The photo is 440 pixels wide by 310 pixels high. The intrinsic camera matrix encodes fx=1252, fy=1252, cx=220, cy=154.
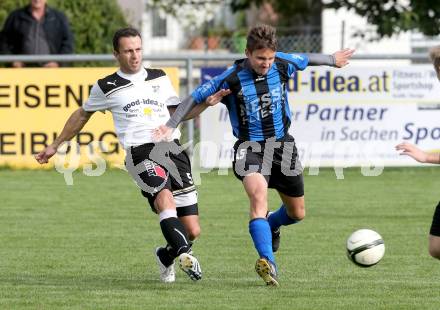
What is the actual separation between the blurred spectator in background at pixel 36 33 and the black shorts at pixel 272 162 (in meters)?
8.32

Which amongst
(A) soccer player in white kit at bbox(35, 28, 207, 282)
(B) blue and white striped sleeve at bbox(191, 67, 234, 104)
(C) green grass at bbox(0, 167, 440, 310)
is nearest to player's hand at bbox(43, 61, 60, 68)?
(C) green grass at bbox(0, 167, 440, 310)

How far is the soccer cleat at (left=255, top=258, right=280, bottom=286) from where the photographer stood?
782 cm

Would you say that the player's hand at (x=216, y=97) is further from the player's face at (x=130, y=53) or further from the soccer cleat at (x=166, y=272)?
the soccer cleat at (x=166, y=272)

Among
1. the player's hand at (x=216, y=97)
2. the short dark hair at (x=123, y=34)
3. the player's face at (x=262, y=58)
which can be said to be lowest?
the player's hand at (x=216, y=97)

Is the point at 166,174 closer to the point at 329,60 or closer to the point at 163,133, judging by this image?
the point at 163,133

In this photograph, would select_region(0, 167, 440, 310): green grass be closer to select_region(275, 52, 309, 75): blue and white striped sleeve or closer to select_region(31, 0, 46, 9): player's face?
select_region(275, 52, 309, 75): blue and white striped sleeve

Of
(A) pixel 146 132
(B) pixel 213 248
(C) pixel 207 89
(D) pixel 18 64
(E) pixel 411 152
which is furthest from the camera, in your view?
(D) pixel 18 64

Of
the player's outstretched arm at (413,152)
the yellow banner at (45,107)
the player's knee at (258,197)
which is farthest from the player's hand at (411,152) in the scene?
the yellow banner at (45,107)

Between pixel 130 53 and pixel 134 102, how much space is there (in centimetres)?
35

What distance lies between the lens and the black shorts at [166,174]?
8242 mm

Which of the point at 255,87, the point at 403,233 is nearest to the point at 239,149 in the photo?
the point at 255,87

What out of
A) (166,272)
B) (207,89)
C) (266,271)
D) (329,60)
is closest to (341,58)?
(329,60)

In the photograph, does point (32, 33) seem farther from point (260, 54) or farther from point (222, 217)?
point (260, 54)

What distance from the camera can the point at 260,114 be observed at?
8492 mm
